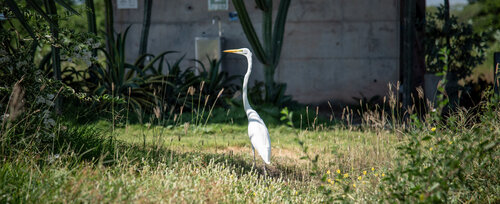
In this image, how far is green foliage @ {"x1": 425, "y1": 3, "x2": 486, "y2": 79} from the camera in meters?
9.17

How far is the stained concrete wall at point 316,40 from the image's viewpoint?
390 inches

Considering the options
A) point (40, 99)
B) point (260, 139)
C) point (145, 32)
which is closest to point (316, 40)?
point (145, 32)

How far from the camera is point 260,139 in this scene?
14.6 feet

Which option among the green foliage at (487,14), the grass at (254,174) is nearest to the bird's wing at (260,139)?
the grass at (254,174)

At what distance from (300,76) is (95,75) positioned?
13.3 ft

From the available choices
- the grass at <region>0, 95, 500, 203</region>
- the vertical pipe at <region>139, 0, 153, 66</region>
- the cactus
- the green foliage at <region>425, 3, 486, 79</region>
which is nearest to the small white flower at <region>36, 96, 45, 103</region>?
the grass at <region>0, 95, 500, 203</region>

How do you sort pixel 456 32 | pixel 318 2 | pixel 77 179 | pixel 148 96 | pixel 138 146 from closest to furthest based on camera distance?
pixel 77 179, pixel 138 146, pixel 148 96, pixel 456 32, pixel 318 2

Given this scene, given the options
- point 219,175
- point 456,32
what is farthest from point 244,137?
point 456,32

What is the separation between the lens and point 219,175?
4.18 meters

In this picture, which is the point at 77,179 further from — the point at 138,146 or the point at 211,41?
the point at 211,41

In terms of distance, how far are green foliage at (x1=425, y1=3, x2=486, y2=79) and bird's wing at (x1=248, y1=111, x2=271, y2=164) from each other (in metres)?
5.60

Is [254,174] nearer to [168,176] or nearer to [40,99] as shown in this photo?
[168,176]

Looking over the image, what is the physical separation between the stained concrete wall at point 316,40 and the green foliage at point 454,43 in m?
0.72

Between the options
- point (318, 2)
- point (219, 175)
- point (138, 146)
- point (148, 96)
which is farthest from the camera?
point (318, 2)
